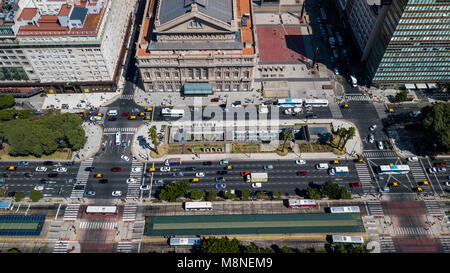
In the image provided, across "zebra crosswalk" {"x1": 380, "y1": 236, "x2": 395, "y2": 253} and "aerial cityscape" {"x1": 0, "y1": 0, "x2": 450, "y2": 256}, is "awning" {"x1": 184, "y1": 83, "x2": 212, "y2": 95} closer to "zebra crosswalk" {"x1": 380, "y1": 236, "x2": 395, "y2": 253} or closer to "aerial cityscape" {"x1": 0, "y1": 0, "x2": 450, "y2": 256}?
"aerial cityscape" {"x1": 0, "y1": 0, "x2": 450, "y2": 256}

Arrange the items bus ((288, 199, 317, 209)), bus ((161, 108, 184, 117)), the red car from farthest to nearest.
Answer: bus ((161, 108, 184, 117))
the red car
bus ((288, 199, 317, 209))

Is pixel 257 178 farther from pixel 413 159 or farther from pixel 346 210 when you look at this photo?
pixel 413 159

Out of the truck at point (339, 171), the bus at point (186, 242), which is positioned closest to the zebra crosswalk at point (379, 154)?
the truck at point (339, 171)

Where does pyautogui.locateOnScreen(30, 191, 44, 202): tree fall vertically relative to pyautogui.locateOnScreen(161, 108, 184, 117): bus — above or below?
below

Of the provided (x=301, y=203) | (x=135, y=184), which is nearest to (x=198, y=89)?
(x=135, y=184)

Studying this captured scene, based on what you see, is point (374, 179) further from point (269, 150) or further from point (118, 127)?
point (118, 127)

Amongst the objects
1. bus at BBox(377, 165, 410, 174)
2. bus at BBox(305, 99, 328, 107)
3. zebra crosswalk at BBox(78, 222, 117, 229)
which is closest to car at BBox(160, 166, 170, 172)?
zebra crosswalk at BBox(78, 222, 117, 229)

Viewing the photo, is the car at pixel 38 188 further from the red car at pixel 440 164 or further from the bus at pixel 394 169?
the red car at pixel 440 164
